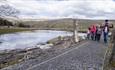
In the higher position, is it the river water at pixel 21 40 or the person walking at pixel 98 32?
the person walking at pixel 98 32

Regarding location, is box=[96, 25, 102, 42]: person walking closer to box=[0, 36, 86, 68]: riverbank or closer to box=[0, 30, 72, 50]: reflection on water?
box=[0, 36, 86, 68]: riverbank

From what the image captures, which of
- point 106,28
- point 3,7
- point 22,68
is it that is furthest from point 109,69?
point 3,7

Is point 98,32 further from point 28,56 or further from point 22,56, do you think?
point 28,56

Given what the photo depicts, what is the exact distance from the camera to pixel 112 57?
1555 centimetres

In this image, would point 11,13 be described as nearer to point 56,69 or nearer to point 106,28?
point 106,28

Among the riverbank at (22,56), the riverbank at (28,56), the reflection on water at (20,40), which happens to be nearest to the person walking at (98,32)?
the riverbank at (28,56)

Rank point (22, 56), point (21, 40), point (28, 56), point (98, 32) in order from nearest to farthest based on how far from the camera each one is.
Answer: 1. point (28, 56)
2. point (22, 56)
3. point (98, 32)
4. point (21, 40)

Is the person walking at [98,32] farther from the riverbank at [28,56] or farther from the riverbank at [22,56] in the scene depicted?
the riverbank at [22,56]

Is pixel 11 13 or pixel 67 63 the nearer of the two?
pixel 67 63

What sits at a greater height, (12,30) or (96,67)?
(96,67)

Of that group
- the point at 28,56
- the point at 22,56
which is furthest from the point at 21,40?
the point at 28,56

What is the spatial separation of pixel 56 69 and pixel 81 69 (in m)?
1.19

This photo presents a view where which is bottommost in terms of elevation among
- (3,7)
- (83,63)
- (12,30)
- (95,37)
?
(12,30)

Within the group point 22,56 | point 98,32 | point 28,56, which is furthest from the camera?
point 98,32
